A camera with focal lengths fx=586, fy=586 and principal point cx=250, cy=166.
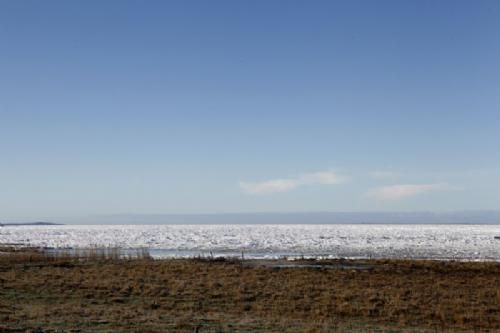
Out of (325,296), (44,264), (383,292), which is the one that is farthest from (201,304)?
(44,264)

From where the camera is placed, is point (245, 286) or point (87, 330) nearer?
point (87, 330)

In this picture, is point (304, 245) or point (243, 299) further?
point (304, 245)

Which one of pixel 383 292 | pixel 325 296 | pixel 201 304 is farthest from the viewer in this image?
pixel 383 292

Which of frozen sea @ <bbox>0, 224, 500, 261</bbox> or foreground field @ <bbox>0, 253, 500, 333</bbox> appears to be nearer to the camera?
foreground field @ <bbox>0, 253, 500, 333</bbox>

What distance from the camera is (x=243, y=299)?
22.3 metres

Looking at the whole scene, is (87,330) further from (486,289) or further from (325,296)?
(486,289)

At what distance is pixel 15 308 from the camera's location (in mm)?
18875

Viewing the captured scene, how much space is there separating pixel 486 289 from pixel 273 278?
9909 millimetres

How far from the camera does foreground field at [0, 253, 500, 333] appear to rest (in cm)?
1681

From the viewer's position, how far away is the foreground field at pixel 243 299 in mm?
16812

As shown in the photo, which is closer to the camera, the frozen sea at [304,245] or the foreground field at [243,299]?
the foreground field at [243,299]

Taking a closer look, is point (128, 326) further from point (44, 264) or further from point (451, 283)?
point (44, 264)

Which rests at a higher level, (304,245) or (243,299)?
(304,245)

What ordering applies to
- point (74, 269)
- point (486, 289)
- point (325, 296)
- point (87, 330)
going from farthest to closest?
1. point (74, 269)
2. point (486, 289)
3. point (325, 296)
4. point (87, 330)
